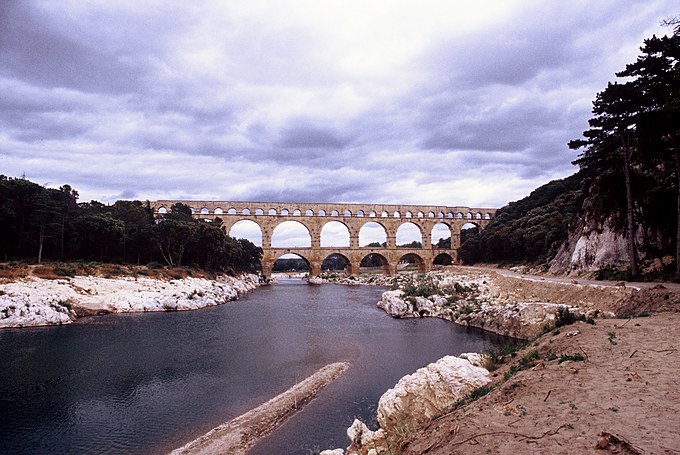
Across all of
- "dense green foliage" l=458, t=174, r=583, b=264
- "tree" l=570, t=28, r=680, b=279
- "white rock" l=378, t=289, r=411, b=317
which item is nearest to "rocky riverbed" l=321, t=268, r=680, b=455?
"tree" l=570, t=28, r=680, b=279

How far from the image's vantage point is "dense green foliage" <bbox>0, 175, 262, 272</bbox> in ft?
100

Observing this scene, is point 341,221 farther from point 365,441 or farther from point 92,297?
point 365,441

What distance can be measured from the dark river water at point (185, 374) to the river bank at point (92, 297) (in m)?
1.34

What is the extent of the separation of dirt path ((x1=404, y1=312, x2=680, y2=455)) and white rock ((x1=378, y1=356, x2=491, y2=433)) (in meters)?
0.88

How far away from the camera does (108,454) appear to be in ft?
25.8

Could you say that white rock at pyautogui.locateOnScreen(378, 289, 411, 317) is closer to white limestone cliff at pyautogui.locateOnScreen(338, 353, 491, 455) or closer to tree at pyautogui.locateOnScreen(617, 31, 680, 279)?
tree at pyautogui.locateOnScreen(617, 31, 680, 279)

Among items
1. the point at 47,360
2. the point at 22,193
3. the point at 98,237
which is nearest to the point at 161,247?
the point at 98,237

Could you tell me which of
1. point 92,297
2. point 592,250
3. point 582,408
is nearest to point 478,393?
point 582,408

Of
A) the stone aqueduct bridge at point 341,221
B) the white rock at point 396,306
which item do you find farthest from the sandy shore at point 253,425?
the stone aqueduct bridge at point 341,221

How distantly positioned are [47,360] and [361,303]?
2212cm

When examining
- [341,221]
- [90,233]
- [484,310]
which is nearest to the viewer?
[484,310]

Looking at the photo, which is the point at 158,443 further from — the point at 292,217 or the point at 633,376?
the point at 292,217

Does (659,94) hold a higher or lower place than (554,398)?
higher

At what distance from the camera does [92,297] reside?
25391 mm
